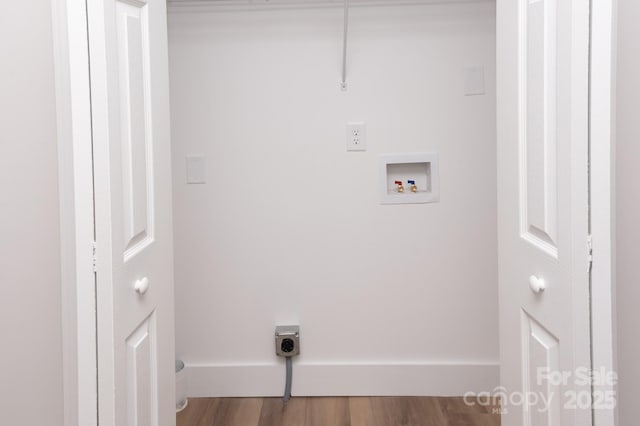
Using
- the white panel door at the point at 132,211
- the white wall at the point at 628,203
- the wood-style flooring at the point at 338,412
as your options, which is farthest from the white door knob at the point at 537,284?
the wood-style flooring at the point at 338,412

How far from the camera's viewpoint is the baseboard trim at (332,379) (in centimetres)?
256

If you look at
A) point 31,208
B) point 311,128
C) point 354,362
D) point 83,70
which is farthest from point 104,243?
point 354,362

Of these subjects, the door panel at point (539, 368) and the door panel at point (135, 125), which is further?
the door panel at point (135, 125)

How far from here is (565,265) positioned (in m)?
1.04

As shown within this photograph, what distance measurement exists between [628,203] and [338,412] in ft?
5.57

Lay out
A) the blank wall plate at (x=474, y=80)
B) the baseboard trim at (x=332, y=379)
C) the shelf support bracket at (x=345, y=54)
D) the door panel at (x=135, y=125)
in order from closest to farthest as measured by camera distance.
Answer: the door panel at (x=135, y=125), the shelf support bracket at (x=345, y=54), the blank wall plate at (x=474, y=80), the baseboard trim at (x=332, y=379)

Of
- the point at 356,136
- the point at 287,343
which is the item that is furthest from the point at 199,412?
the point at 356,136

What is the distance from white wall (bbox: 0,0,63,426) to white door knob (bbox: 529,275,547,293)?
916mm

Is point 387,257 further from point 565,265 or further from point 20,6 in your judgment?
point 20,6

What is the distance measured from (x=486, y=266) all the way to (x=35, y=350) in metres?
1.87

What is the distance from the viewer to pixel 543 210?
1178mm

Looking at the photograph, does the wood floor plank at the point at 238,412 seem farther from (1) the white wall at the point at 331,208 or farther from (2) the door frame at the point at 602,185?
(2) the door frame at the point at 602,185

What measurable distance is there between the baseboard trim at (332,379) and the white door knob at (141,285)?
1329 mm

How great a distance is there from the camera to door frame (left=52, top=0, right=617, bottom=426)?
0.99 meters
